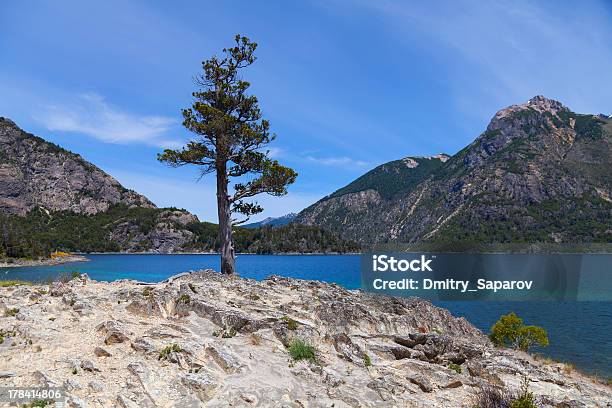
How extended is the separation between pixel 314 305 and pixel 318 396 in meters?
8.83

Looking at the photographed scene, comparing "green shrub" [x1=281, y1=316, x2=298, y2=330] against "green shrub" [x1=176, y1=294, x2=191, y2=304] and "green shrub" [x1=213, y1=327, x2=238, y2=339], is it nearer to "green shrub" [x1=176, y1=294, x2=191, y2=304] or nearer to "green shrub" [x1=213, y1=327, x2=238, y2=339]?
"green shrub" [x1=213, y1=327, x2=238, y2=339]

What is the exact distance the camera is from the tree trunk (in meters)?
31.3

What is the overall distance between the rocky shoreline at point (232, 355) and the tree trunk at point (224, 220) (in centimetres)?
899

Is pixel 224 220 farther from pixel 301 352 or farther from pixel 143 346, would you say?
pixel 143 346

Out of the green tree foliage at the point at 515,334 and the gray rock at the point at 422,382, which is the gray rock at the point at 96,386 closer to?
the gray rock at the point at 422,382

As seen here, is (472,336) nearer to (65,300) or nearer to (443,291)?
(65,300)

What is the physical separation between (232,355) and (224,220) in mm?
18100

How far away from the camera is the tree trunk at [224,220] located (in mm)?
31328

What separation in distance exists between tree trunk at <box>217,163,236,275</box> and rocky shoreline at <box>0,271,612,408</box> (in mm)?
8994

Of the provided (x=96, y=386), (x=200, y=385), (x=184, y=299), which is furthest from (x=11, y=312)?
(x=200, y=385)

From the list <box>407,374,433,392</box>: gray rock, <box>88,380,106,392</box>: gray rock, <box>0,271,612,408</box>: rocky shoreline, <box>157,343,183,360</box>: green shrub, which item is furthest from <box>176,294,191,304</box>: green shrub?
<box>407,374,433,392</box>: gray rock

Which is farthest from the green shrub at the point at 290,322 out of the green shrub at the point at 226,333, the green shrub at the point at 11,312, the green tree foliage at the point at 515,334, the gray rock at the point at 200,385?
the green tree foliage at the point at 515,334

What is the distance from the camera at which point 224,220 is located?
31.4 metres

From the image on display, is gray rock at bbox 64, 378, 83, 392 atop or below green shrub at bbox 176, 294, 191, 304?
below
